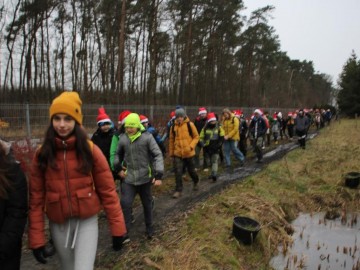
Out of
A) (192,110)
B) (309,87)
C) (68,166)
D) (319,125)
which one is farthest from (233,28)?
(309,87)

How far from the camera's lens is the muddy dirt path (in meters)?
4.69

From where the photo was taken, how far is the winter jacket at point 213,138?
9117 mm

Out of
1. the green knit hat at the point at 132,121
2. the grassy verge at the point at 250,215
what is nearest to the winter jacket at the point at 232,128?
the grassy verge at the point at 250,215

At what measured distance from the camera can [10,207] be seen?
2.41 m

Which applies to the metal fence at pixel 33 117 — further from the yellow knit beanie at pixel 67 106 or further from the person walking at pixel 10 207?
the person walking at pixel 10 207

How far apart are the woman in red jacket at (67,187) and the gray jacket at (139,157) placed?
218 cm

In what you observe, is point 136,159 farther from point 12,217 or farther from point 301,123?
point 301,123

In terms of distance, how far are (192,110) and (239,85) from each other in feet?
95.8

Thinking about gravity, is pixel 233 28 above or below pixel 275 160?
above

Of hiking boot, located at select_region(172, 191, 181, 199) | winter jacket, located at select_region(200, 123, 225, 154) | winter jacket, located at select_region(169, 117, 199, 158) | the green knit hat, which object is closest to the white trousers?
the green knit hat

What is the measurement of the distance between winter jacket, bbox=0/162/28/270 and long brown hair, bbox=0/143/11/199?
0.02m

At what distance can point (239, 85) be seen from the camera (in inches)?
1722

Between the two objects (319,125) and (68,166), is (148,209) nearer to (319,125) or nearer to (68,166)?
(68,166)

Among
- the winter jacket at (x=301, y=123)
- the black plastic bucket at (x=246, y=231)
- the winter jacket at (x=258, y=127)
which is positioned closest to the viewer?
the black plastic bucket at (x=246, y=231)
